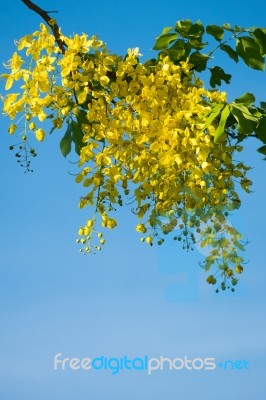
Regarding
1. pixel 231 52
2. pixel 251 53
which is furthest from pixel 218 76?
pixel 251 53

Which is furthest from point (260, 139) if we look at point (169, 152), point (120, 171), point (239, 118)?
point (120, 171)

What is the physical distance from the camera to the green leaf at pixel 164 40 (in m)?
3.36

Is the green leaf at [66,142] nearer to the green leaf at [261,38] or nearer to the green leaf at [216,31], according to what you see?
the green leaf at [216,31]

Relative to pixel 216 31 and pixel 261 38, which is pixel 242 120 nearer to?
pixel 261 38

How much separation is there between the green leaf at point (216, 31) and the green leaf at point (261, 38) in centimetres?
19

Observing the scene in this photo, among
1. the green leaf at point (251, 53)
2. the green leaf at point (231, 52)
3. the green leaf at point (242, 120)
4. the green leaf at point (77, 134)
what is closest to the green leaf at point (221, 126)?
the green leaf at point (242, 120)

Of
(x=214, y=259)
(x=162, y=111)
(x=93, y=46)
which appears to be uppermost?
(x=93, y=46)

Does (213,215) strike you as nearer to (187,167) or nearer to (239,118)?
(187,167)

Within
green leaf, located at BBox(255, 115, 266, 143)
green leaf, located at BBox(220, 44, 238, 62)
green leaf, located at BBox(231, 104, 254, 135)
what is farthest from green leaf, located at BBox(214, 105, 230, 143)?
green leaf, located at BBox(220, 44, 238, 62)

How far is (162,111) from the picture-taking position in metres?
3.13

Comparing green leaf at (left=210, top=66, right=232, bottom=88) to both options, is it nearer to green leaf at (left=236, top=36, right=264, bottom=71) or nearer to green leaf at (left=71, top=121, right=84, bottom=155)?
green leaf at (left=236, top=36, right=264, bottom=71)

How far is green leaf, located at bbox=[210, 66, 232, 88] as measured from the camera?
368 cm

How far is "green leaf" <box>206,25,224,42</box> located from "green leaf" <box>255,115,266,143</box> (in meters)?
0.57

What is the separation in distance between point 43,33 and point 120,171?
728 mm
